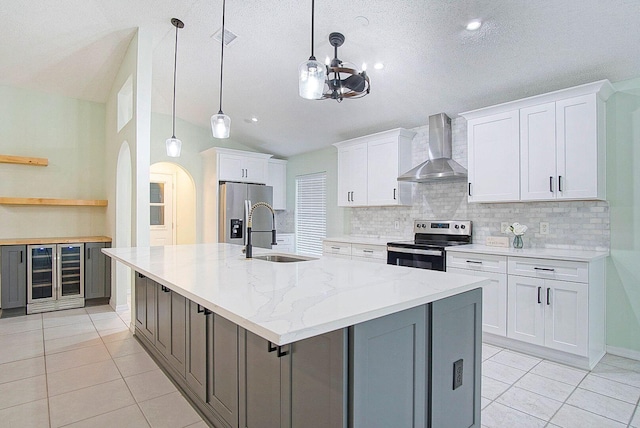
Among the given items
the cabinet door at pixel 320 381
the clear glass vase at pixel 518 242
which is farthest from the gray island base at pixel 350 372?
the clear glass vase at pixel 518 242

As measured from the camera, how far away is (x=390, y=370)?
1383mm

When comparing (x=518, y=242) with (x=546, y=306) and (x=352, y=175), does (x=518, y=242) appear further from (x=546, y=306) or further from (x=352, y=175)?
(x=352, y=175)

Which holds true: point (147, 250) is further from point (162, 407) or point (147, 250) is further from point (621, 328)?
point (621, 328)

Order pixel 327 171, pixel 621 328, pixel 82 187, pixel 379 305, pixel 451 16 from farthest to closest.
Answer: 1. pixel 327 171
2. pixel 82 187
3. pixel 621 328
4. pixel 451 16
5. pixel 379 305

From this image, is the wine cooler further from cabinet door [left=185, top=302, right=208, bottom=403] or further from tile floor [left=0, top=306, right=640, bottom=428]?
cabinet door [left=185, top=302, right=208, bottom=403]

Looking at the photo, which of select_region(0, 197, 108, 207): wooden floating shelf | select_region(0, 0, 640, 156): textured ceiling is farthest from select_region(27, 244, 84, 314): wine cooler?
select_region(0, 0, 640, 156): textured ceiling

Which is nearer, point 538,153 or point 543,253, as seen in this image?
point 543,253

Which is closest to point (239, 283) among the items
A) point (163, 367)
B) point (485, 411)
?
point (163, 367)

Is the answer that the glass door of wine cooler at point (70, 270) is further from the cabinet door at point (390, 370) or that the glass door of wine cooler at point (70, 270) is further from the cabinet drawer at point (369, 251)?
the cabinet door at point (390, 370)

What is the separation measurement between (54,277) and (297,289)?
4.41 meters

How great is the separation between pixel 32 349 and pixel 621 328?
5303mm

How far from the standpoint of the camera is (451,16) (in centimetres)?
266

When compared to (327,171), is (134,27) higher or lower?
higher

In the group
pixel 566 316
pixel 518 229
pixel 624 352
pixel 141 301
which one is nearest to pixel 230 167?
pixel 141 301
